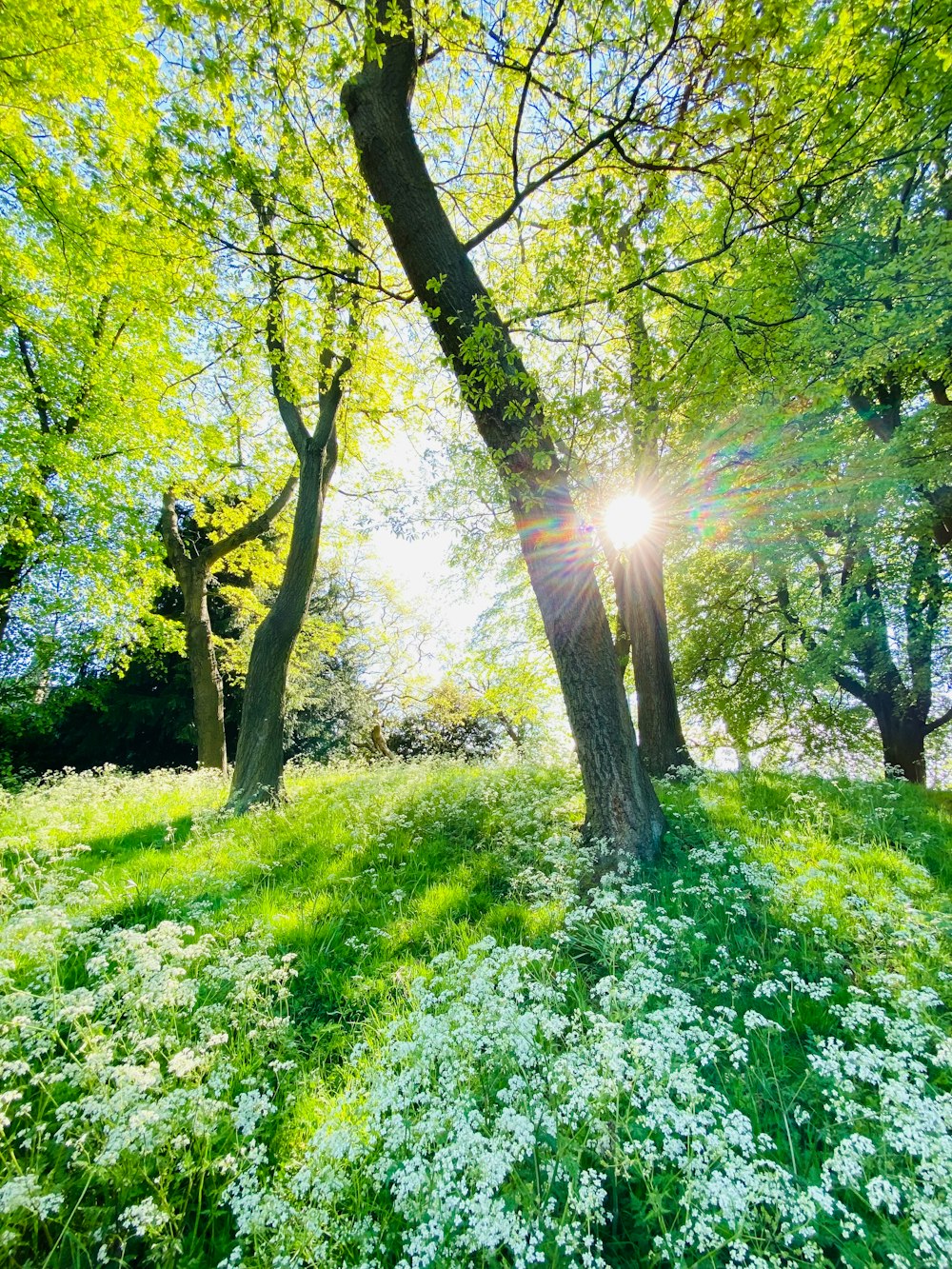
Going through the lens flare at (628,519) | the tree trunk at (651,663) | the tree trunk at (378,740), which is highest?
the lens flare at (628,519)

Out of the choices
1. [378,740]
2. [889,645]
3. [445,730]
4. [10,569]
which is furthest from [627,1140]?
[378,740]

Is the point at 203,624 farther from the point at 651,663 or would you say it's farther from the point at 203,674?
the point at 651,663

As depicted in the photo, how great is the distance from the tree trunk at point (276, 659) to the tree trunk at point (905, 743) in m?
14.7

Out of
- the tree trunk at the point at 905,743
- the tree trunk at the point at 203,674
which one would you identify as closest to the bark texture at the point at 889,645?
the tree trunk at the point at 905,743

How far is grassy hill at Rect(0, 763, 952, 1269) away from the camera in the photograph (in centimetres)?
174

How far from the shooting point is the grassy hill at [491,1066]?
1.74 metres

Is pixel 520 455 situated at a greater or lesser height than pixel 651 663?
greater

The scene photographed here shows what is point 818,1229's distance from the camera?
5.77 ft

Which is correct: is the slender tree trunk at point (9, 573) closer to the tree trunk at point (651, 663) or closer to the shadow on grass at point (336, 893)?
the shadow on grass at point (336, 893)

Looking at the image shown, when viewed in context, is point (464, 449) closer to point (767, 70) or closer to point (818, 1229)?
point (767, 70)

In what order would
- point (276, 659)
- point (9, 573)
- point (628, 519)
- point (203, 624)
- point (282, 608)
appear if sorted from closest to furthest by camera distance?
point (276, 659) < point (282, 608) < point (628, 519) < point (9, 573) < point (203, 624)

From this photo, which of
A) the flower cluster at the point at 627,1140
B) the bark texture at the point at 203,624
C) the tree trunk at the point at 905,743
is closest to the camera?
the flower cluster at the point at 627,1140

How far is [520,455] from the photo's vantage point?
4668 mm

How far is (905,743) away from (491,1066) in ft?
51.2
